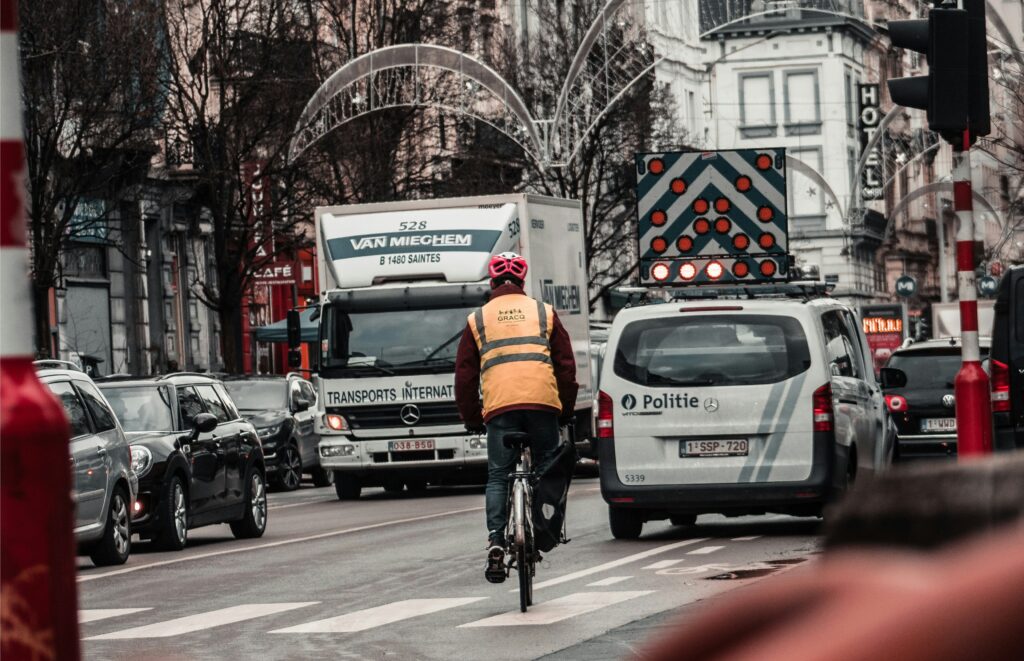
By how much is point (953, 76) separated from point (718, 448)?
4120mm

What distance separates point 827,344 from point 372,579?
4183 millimetres

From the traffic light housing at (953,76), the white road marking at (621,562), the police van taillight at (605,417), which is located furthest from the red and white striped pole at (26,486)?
the police van taillight at (605,417)

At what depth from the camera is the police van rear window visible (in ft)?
53.0

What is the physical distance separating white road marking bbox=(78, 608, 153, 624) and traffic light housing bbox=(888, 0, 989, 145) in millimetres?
5456

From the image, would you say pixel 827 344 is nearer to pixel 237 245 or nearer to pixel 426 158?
pixel 237 245

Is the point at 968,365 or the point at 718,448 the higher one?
the point at 968,365

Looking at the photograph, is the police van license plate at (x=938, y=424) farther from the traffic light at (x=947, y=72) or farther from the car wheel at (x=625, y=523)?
the traffic light at (x=947, y=72)

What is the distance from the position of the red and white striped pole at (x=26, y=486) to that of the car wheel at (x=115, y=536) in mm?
13363

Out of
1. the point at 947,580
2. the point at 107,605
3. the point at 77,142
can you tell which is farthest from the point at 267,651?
the point at 77,142

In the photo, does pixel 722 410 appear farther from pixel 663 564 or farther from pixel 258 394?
pixel 258 394

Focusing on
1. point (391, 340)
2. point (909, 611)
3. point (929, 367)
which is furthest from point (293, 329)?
point (909, 611)

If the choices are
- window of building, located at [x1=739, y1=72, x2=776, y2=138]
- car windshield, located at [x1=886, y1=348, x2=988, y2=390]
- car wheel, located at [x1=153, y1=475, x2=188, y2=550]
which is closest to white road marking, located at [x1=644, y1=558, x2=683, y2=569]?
car wheel, located at [x1=153, y1=475, x2=188, y2=550]

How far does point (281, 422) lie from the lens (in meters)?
34.4

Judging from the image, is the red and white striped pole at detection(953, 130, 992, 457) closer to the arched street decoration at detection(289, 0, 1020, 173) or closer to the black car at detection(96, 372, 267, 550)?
the black car at detection(96, 372, 267, 550)
